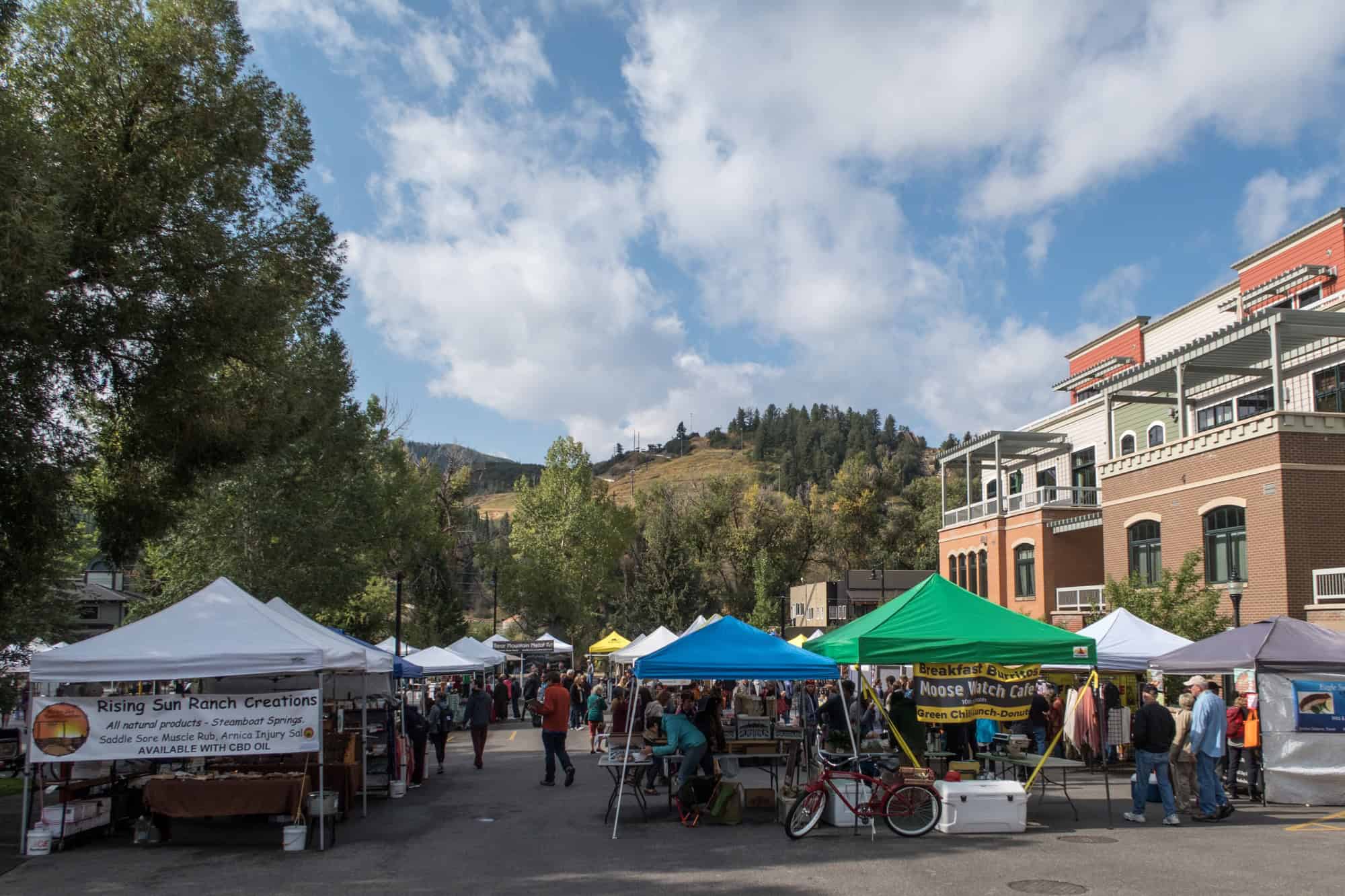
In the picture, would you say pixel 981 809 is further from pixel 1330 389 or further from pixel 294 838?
pixel 1330 389

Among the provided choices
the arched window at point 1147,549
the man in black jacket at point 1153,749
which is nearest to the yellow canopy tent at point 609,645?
the arched window at point 1147,549

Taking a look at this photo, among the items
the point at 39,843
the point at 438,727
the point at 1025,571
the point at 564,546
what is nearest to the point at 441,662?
the point at 438,727

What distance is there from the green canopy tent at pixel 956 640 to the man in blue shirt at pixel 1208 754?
147cm

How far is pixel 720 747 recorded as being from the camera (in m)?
14.4

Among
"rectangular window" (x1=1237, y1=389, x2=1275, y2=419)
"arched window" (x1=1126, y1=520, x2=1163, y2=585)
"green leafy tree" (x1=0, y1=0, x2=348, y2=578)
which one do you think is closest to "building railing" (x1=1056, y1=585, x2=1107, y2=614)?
"arched window" (x1=1126, y1=520, x2=1163, y2=585)

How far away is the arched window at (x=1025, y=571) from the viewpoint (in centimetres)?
3925

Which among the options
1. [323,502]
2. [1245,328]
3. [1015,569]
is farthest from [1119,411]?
[323,502]

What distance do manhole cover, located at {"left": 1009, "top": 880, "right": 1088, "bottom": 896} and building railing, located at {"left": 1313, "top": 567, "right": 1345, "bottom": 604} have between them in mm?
19427

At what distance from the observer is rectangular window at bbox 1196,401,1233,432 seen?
3462 cm

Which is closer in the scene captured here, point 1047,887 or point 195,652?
point 1047,887

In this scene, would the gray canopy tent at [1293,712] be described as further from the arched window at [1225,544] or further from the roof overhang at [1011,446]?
the roof overhang at [1011,446]

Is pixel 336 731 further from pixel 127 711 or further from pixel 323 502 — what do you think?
pixel 323 502

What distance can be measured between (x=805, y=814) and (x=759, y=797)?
2.28 m

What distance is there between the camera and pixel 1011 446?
4400 cm
